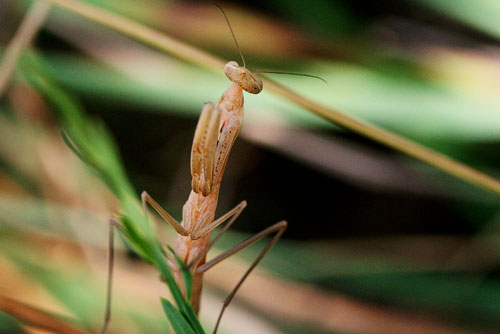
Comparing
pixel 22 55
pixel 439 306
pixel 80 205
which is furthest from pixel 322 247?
pixel 22 55

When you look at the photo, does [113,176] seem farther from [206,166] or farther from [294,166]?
[294,166]

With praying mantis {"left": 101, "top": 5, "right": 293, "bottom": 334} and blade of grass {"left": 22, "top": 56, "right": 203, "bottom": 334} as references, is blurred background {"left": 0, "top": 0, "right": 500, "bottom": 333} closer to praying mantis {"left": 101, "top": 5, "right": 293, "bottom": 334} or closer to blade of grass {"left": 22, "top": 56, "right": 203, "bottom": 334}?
praying mantis {"left": 101, "top": 5, "right": 293, "bottom": 334}

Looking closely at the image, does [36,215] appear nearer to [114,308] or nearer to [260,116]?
[114,308]

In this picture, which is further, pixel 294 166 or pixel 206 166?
pixel 294 166

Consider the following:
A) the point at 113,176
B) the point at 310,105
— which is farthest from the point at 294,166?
the point at 113,176

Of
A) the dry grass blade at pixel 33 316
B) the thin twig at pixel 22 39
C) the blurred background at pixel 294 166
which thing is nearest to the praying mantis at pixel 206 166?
the dry grass blade at pixel 33 316

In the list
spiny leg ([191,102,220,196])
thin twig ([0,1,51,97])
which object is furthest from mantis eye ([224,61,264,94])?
thin twig ([0,1,51,97])
